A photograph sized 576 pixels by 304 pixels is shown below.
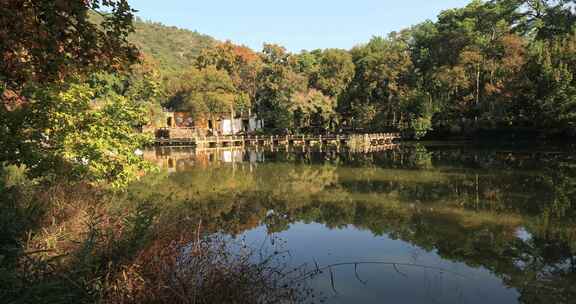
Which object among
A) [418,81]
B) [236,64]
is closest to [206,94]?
[236,64]

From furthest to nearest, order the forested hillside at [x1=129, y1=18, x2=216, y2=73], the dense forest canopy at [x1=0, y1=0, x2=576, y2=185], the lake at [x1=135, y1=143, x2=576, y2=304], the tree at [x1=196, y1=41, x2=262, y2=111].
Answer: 1. the forested hillside at [x1=129, y1=18, x2=216, y2=73]
2. the tree at [x1=196, y1=41, x2=262, y2=111]
3. the dense forest canopy at [x1=0, y1=0, x2=576, y2=185]
4. the lake at [x1=135, y1=143, x2=576, y2=304]

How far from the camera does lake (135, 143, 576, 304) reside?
6949mm

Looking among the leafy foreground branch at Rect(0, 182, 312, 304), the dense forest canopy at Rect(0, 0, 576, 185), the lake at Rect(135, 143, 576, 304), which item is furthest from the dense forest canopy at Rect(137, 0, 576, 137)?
the leafy foreground branch at Rect(0, 182, 312, 304)

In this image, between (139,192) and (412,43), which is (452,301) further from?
(412,43)

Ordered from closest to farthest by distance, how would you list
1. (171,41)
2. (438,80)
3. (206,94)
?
(438,80), (206,94), (171,41)

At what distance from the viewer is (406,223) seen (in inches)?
423

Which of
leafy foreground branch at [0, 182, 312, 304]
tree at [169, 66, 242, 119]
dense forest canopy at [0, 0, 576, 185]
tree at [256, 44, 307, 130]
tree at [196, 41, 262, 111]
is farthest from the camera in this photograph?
tree at [196, 41, 262, 111]

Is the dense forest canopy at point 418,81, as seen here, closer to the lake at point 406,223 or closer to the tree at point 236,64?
the tree at point 236,64

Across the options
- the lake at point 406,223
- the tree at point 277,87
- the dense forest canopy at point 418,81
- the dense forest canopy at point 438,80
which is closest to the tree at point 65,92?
the dense forest canopy at point 418,81

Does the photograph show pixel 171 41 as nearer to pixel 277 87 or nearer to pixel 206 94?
pixel 206 94

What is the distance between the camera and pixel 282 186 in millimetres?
16953

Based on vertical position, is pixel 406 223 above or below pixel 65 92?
below

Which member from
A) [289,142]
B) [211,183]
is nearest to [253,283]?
[211,183]

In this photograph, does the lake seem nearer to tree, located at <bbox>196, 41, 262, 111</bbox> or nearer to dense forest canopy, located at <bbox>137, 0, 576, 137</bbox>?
dense forest canopy, located at <bbox>137, 0, 576, 137</bbox>
